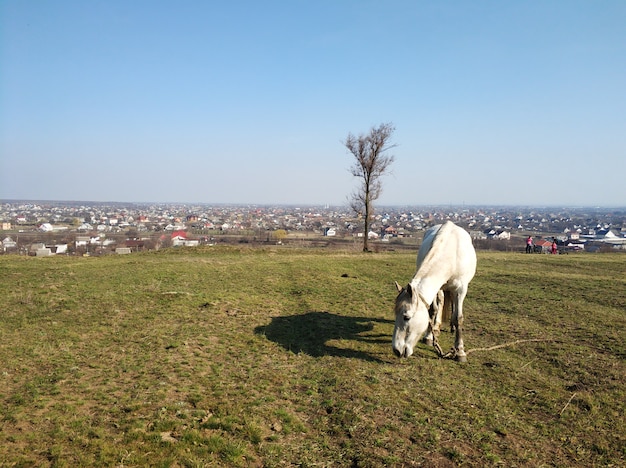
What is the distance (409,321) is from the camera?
25.7ft

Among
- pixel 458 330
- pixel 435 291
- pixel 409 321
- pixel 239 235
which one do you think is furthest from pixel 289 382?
pixel 239 235

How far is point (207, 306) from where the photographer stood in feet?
40.8

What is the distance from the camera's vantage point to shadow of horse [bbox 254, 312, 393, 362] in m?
9.32

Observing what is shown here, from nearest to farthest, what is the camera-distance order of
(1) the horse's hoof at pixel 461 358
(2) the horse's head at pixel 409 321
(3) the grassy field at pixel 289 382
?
(3) the grassy field at pixel 289 382 → (2) the horse's head at pixel 409 321 → (1) the horse's hoof at pixel 461 358

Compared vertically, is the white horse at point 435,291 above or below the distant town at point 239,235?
above

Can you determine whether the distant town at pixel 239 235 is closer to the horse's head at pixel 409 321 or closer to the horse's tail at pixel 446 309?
the horse's tail at pixel 446 309

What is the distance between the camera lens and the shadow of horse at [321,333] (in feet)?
30.6

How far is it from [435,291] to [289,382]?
3.77 m

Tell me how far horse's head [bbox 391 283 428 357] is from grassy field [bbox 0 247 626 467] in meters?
0.59

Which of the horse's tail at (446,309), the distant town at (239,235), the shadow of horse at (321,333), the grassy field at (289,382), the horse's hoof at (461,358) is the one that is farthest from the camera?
the distant town at (239,235)

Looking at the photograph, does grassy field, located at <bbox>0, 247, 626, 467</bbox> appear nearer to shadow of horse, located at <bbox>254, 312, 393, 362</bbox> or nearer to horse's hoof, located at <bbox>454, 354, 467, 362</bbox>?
shadow of horse, located at <bbox>254, 312, 393, 362</bbox>

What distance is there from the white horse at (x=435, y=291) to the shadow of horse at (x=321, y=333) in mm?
1280

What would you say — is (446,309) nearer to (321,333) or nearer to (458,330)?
(458,330)

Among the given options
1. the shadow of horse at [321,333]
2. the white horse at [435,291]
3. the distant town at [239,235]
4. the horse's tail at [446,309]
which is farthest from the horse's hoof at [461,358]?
the distant town at [239,235]
